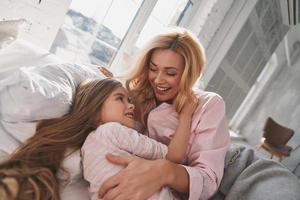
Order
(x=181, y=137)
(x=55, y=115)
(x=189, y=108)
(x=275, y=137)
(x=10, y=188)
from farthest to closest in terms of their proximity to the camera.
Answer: (x=275, y=137) < (x=189, y=108) < (x=181, y=137) < (x=55, y=115) < (x=10, y=188)

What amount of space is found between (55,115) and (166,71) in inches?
21.2

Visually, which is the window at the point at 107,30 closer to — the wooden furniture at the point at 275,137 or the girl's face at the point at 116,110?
the girl's face at the point at 116,110

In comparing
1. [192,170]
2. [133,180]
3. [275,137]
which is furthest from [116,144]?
[275,137]

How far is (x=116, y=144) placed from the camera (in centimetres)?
95

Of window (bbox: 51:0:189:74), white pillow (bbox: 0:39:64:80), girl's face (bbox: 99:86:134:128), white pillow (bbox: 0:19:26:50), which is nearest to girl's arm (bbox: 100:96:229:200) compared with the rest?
girl's face (bbox: 99:86:134:128)

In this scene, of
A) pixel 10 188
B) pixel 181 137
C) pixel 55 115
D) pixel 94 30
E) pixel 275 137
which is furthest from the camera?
pixel 275 137

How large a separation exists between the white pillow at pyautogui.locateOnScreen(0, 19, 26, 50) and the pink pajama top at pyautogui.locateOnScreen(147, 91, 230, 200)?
2.22 ft

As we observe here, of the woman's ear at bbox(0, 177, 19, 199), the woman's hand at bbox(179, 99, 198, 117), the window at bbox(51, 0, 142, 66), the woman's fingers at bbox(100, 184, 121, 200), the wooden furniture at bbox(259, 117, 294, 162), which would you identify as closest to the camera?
the woman's ear at bbox(0, 177, 19, 199)

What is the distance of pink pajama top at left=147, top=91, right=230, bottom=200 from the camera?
109 cm

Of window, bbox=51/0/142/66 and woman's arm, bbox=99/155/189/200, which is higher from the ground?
window, bbox=51/0/142/66

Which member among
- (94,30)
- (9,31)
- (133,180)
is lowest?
(133,180)

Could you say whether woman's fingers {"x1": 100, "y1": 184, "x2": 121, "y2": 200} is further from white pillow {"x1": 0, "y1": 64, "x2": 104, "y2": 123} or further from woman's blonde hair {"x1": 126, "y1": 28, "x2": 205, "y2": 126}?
woman's blonde hair {"x1": 126, "y1": 28, "x2": 205, "y2": 126}

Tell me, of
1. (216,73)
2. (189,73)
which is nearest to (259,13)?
(216,73)

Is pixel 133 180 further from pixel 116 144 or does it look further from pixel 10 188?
pixel 10 188
